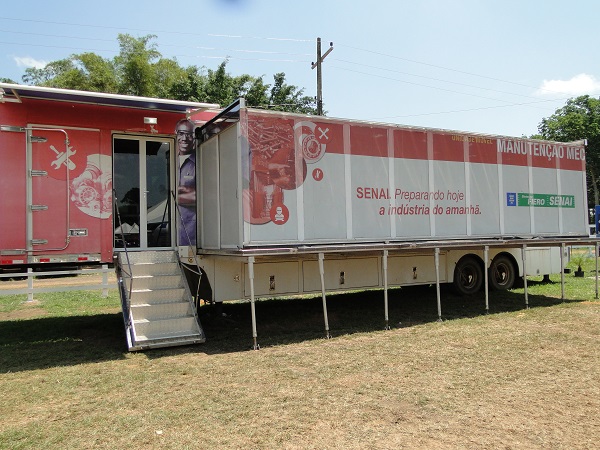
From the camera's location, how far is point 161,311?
7.33 metres

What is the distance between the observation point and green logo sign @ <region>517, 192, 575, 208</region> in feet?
34.6

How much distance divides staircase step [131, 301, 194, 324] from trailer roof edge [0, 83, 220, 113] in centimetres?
304

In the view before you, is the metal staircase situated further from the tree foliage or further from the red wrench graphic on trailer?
the tree foliage

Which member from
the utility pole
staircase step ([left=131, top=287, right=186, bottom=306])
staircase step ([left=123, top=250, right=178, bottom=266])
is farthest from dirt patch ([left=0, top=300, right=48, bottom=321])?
Answer: the utility pole

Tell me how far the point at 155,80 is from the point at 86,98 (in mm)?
25605

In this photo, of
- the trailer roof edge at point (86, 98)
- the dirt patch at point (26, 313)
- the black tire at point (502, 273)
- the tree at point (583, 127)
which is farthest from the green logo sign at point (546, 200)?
the tree at point (583, 127)

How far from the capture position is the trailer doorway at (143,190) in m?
8.22

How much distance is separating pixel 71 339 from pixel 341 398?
4919 millimetres

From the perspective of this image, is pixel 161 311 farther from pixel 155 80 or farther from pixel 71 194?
pixel 155 80

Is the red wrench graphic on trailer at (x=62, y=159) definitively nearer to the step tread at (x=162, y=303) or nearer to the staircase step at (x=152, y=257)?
the staircase step at (x=152, y=257)

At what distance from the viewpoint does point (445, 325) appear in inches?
334

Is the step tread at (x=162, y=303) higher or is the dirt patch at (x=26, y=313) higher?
the step tread at (x=162, y=303)

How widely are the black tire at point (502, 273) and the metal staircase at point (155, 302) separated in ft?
23.7

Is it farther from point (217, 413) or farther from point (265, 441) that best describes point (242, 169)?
point (265, 441)
